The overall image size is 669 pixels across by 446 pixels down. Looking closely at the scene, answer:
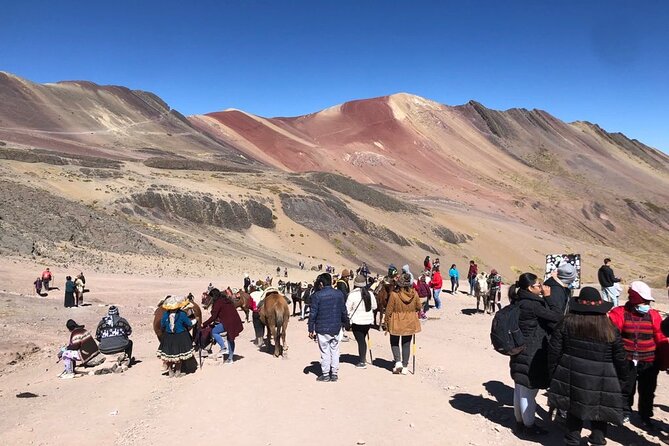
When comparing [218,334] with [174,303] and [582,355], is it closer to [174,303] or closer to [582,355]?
[174,303]

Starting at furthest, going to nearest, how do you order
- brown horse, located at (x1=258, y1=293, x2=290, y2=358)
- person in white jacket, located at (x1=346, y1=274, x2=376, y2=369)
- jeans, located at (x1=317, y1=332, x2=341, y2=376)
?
brown horse, located at (x1=258, y1=293, x2=290, y2=358), person in white jacket, located at (x1=346, y1=274, x2=376, y2=369), jeans, located at (x1=317, y1=332, x2=341, y2=376)

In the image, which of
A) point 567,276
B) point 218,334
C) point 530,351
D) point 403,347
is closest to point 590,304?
point 530,351

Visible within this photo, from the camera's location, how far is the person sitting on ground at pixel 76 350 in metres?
8.97

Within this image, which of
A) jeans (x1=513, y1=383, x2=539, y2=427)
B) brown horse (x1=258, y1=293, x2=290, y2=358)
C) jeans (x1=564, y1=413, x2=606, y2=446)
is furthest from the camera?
brown horse (x1=258, y1=293, x2=290, y2=358)

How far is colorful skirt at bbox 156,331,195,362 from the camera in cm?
856

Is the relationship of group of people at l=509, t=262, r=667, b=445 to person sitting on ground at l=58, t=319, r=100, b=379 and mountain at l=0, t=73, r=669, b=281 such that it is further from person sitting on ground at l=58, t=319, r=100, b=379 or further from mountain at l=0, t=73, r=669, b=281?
mountain at l=0, t=73, r=669, b=281

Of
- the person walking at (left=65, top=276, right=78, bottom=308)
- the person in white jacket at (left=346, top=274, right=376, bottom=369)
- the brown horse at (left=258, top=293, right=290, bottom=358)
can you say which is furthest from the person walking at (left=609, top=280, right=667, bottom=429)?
the person walking at (left=65, top=276, right=78, bottom=308)

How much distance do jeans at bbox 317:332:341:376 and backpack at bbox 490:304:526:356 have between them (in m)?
2.82

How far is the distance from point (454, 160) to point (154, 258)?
255ft

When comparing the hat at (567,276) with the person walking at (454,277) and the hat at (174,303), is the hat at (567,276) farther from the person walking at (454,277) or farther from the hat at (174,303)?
the person walking at (454,277)

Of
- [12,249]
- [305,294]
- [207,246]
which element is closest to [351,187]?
[207,246]

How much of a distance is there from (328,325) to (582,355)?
12.8ft

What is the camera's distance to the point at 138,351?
11133mm

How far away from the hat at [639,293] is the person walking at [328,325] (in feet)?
12.7
